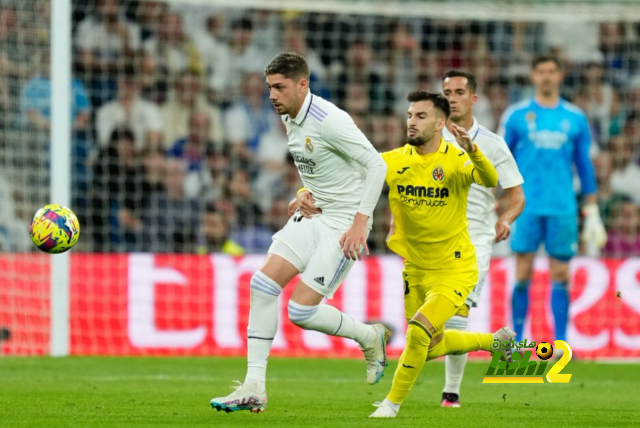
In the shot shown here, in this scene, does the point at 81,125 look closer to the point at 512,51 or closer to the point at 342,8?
the point at 342,8

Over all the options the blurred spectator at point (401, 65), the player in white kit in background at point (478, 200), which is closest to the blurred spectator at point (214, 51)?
the blurred spectator at point (401, 65)

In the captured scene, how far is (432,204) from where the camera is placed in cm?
779

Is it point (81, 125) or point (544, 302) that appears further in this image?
point (81, 125)

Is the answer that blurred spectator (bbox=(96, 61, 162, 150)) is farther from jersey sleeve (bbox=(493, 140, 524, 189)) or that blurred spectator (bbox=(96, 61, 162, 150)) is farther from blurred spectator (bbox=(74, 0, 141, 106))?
jersey sleeve (bbox=(493, 140, 524, 189))

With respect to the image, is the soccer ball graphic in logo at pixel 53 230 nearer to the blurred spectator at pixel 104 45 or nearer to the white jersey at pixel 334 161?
the white jersey at pixel 334 161

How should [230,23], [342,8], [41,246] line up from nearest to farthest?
[41,246], [342,8], [230,23]

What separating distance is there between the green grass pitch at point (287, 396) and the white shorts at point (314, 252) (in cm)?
84

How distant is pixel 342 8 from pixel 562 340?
5.32 meters

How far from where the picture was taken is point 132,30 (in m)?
15.8

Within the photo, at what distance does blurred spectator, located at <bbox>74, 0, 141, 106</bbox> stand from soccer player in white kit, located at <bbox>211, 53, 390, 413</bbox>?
26.5 feet

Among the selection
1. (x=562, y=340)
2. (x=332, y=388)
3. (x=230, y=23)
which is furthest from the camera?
(x=230, y=23)

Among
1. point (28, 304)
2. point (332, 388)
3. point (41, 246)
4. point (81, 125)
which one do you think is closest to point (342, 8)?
point (81, 125)

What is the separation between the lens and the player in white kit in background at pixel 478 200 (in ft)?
27.1

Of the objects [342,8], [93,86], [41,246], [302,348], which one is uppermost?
[342,8]
